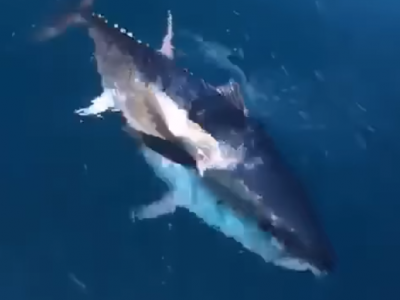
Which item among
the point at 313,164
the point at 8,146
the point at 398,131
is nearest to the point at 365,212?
the point at 313,164

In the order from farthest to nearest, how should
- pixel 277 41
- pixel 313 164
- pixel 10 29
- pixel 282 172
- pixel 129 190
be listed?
1. pixel 277 41
2. pixel 10 29
3. pixel 313 164
4. pixel 129 190
5. pixel 282 172

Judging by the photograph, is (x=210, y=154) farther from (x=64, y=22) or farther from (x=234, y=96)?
(x=64, y=22)

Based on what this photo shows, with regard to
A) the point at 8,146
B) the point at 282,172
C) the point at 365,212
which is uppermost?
the point at 282,172

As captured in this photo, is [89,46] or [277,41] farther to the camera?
[277,41]

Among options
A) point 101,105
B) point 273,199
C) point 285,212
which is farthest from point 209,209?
point 101,105

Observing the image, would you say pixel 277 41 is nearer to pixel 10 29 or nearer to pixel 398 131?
pixel 398 131

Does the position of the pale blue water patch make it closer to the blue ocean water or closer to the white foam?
the blue ocean water

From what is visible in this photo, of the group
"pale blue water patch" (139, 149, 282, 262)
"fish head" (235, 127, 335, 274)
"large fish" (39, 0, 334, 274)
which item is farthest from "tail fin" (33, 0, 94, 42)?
"fish head" (235, 127, 335, 274)
